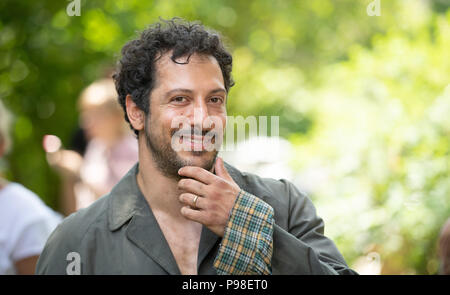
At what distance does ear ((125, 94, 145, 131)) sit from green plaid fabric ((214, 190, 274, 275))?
0.71m

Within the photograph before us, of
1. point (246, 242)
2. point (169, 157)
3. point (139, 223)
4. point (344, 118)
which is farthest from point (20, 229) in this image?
point (344, 118)

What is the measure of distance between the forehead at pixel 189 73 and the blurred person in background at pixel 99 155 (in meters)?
1.87

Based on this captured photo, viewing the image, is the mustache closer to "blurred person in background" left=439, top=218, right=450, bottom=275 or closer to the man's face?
the man's face

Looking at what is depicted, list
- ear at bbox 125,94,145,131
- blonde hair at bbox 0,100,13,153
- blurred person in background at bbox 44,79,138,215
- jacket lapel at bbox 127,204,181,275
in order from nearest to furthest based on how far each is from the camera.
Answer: jacket lapel at bbox 127,204,181,275 < ear at bbox 125,94,145,131 < blonde hair at bbox 0,100,13,153 < blurred person in background at bbox 44,79,138,215

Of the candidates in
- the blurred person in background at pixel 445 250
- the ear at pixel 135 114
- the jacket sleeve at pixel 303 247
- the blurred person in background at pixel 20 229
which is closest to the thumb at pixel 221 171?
the jacket sleeve at pixel 303 247

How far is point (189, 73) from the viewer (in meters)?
2.38

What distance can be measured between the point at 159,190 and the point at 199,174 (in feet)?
1.39

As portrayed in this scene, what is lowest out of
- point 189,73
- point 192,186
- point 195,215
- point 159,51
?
point 195,215

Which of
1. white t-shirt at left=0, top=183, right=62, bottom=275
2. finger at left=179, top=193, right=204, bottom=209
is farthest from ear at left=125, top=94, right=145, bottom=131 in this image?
white t-shirt at left=0, top=183, right=62, bottom=275

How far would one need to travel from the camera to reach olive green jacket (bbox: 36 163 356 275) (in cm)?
214

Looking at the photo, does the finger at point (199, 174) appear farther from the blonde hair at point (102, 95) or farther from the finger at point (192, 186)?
the blonde hair at point (102, 95)

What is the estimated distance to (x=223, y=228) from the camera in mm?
2059

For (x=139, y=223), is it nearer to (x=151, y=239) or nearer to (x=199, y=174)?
(x=151, y=239)

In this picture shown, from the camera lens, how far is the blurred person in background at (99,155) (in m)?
4.27
